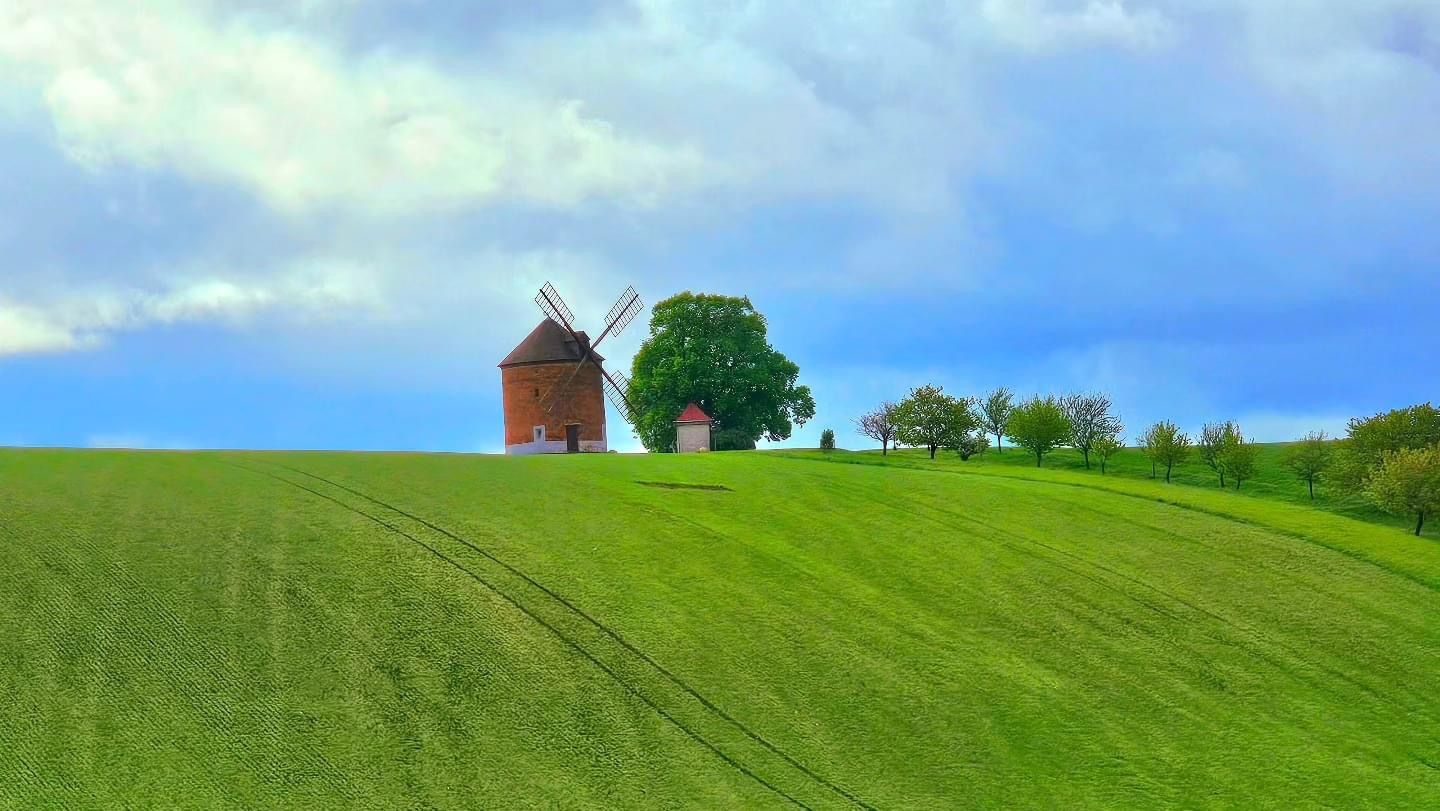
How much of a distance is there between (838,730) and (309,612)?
38.5ft

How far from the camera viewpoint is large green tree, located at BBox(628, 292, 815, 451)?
251 feet

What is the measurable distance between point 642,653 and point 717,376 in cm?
5312

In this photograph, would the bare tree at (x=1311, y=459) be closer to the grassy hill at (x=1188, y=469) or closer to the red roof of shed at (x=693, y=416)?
the grassy hill at (x=1188, y=469)

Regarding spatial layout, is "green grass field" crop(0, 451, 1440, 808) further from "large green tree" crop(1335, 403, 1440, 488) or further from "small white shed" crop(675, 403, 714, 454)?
"small white shed" crop(675, 403, 714, 454)

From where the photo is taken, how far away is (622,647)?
24203mm

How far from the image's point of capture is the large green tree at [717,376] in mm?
76438

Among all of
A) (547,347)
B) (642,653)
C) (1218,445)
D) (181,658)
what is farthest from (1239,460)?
(181,658)

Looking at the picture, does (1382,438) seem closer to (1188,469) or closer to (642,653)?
(1188,469)

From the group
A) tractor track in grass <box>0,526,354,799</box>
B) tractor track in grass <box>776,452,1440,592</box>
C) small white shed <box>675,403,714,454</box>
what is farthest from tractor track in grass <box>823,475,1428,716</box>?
small white shed <box>675,403,714,454</box>

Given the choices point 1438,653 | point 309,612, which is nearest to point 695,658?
point 309,612

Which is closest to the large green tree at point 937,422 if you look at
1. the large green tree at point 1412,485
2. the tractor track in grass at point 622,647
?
the large green tree at point 1412,485

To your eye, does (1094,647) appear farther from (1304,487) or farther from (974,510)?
(1304,487)

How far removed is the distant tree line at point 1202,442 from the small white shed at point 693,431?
1329 cm

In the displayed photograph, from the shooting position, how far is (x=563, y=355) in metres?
69.0
